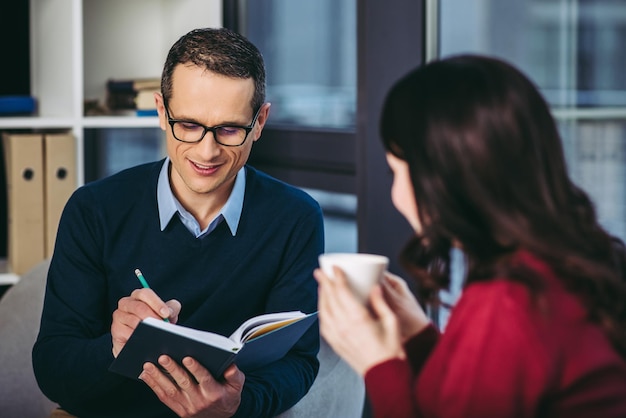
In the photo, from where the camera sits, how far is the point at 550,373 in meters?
1.02

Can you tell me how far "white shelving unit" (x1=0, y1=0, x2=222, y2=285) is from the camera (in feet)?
9.02

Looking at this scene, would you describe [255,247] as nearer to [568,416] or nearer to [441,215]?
[441,215]

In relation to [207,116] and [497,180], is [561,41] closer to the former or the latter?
[207,116]

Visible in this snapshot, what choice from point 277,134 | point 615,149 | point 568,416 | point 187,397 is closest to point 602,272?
point 568,416

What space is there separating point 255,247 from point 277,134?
1197mm

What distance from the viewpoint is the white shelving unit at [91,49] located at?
9.02 feet

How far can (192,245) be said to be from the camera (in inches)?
72.5

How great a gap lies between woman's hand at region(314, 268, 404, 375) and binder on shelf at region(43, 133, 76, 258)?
1729mm

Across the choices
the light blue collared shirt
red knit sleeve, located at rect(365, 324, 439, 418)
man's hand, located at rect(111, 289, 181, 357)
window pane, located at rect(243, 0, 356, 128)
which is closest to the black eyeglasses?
the light blue collared shirt

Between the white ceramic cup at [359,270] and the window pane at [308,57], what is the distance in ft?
5.19

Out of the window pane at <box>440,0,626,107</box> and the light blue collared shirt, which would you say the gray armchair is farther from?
the window pane at <box>440,0,626,107</box>

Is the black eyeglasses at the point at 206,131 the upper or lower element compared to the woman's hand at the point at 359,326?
upper

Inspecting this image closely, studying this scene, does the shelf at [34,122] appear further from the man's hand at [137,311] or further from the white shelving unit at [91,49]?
the man's hand at [137,311]

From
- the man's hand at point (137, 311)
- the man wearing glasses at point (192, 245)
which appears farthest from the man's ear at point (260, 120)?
the man's hand at point (137, 311)
